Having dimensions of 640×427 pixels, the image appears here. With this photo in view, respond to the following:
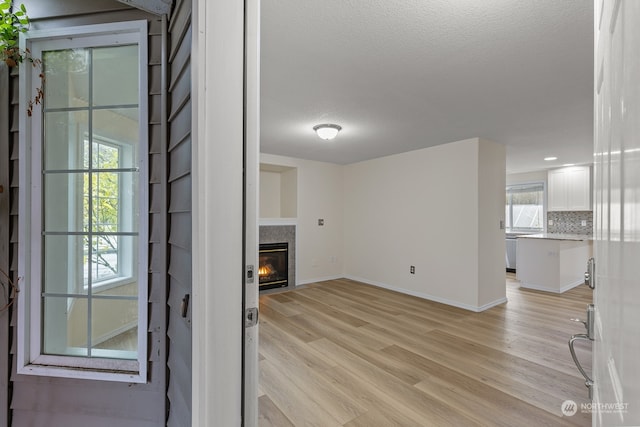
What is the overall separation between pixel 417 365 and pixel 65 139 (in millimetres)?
2834

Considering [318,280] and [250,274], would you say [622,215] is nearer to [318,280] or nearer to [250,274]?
[250,274]

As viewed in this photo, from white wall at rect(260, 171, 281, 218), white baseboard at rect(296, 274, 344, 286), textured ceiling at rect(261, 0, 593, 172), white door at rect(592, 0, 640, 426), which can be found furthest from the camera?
white wall at rect(260, 171, 281, 218)

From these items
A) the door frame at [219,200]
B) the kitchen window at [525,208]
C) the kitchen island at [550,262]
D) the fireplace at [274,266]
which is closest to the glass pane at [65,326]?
the door frame at [219,200]

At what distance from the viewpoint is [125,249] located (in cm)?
131

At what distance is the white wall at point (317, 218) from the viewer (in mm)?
5168

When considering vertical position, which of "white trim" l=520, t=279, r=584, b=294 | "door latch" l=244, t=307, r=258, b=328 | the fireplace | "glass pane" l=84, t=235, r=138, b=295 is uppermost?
"glass pane" l=84, t=235, r=138, b=295

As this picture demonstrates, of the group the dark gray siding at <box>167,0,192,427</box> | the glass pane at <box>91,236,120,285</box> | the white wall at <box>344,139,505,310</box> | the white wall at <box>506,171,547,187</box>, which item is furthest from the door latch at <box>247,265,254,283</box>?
the white wall at <box>506,171,547,187</box>

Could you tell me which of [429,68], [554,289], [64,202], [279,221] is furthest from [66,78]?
[554,289]

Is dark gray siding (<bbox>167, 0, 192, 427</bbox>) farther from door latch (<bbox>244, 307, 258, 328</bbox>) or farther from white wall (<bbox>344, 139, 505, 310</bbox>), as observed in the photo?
white wall (<bbox>344, 139, 505, 310</bbox>)

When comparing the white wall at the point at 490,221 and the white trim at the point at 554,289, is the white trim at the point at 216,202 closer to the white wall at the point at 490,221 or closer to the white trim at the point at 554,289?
the white wall at the point at 490,221

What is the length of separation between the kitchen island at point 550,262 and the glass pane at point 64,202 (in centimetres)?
590

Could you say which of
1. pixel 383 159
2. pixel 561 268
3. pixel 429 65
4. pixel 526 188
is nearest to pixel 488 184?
pixel 383 159

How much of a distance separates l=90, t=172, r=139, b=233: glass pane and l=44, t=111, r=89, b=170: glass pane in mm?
143

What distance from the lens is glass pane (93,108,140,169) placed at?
1.31 meters
